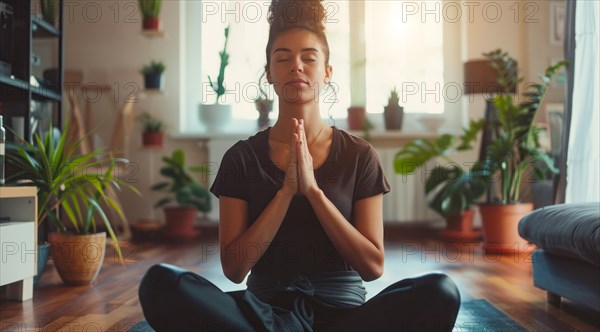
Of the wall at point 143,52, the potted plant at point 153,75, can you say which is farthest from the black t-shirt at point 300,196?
the wall at point 143,52

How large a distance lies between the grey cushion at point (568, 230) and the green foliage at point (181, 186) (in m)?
2.63

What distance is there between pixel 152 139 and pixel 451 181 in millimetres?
2301

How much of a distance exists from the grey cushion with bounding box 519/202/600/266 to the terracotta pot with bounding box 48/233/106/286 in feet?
6.24

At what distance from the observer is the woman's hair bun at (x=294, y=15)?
54.1 inches

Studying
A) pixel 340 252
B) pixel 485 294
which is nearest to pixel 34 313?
pixel 340 252

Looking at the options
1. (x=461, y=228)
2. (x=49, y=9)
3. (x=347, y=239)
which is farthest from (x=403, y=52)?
(x=347, y=239)

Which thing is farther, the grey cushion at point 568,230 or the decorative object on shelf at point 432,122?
the decorative object on shelf at point 432,122

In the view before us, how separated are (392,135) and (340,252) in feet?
11.8

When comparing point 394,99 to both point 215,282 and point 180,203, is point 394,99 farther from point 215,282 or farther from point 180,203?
point 215,282

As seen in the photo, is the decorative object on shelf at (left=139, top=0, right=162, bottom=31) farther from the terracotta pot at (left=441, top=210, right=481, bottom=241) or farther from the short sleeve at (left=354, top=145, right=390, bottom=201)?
Result: the short sleeve at (left=354, top=145, right=390, bottom=201)

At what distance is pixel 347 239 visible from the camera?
1.27 metres

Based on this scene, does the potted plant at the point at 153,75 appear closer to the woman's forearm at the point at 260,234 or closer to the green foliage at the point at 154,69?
the green foliage at the point at 154,69

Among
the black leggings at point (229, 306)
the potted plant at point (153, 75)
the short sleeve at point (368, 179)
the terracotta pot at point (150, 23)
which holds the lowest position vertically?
the black leggings at point (229, 306)

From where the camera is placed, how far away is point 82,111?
15.8 feet
